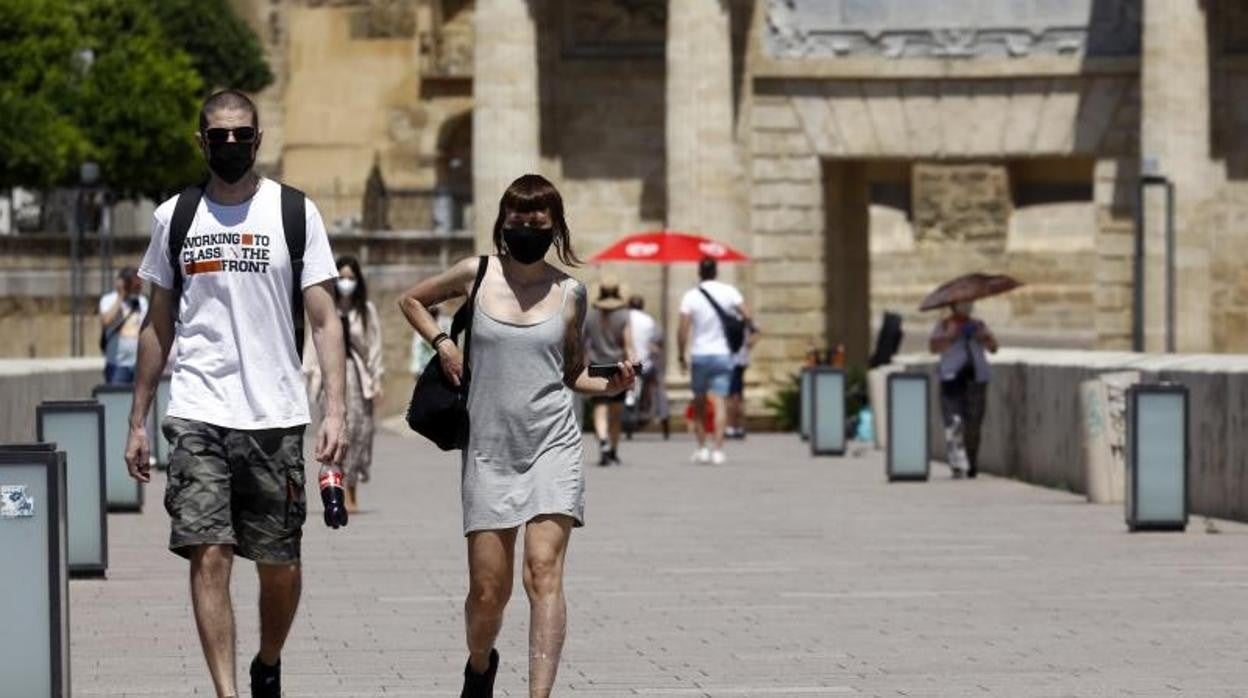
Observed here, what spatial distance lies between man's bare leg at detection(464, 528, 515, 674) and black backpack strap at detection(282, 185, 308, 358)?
2.86ft

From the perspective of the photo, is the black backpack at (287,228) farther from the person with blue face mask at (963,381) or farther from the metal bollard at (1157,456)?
the person with blue face mask at (963,381)

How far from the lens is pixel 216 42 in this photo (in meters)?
81.6

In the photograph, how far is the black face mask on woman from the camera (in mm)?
11719

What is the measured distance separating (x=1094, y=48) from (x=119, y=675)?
106ft

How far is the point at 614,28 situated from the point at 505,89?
184 cm

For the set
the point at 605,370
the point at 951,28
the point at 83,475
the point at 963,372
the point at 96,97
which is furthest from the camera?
the point at 96,97

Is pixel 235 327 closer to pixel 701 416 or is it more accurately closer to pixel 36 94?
pixel 701 416

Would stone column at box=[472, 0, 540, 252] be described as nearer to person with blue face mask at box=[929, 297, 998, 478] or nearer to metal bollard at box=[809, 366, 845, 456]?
metal bollard at box=[809, 366, 845, 456]

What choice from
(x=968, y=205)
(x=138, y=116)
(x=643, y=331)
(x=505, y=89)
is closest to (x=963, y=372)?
(x=643, y=331)

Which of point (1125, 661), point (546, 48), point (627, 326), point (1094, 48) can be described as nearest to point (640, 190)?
point (546, 48)

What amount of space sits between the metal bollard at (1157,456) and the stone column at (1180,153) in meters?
21.6

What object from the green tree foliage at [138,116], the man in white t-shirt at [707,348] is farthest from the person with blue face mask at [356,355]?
the green tree foliage at [138,116]

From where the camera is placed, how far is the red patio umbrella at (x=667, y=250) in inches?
1636

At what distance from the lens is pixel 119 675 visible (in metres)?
14.0
